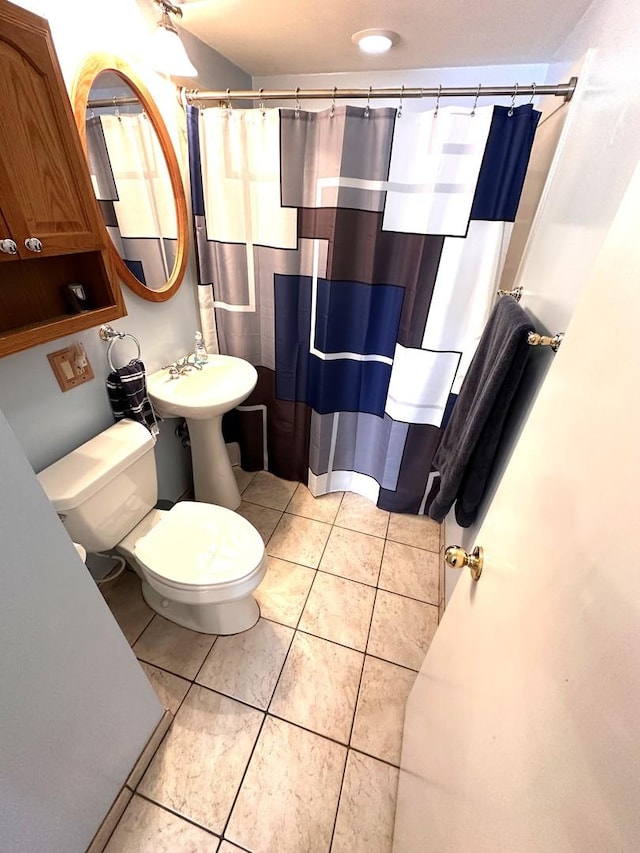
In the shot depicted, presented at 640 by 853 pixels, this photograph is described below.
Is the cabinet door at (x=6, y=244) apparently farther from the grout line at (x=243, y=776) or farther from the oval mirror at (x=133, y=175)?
the grout line at (x=243, y=776)

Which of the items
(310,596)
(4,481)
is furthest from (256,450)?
(4,481)

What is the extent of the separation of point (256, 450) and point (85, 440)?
1008 mm

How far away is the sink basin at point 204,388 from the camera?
4.56 feet

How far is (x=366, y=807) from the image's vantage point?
40.3 inches

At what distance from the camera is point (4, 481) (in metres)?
0.55

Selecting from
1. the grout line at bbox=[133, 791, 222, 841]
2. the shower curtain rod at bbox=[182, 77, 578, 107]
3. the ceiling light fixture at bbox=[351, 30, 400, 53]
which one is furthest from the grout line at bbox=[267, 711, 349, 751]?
the ceiling light fixture at bbox=[351, 30, 400, 53]

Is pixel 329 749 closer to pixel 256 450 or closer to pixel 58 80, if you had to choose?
pixel 256 450

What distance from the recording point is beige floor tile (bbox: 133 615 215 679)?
4.36ft

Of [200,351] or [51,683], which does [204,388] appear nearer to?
[200,351]

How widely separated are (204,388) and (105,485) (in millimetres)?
630

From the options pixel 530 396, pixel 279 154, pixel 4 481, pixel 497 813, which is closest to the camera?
pixel 497 813

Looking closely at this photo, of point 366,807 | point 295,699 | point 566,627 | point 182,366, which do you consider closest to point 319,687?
point 295,699

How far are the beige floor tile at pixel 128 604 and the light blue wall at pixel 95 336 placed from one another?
0.50 meters

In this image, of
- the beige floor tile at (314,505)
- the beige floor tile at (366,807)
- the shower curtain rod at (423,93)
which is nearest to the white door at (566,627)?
the beige floor tile at (366,807)
